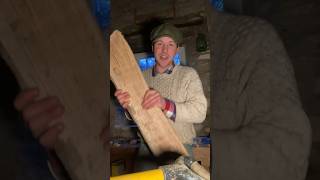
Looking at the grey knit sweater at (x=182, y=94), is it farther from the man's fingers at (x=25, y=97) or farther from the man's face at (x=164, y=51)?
the man's fingers at (x=25, y=97)

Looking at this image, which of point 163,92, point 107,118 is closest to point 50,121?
point 107,118

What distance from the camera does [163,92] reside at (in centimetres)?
60

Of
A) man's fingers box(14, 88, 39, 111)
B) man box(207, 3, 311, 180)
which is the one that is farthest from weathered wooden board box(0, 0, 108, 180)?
man box(207, 3, 311, 180)

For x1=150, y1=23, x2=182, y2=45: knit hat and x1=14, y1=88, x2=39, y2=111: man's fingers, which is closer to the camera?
x1=14, y1=88, x2=39, y2=111: man's fingers

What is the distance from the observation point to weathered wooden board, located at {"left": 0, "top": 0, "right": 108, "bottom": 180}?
45 cm

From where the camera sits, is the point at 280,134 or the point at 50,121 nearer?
the point at 50,121

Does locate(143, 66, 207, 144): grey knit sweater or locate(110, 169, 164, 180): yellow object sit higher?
locate(143, 66, 207, 144): grey knit sweater

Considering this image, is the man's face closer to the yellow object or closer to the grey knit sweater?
the grey knit sweater

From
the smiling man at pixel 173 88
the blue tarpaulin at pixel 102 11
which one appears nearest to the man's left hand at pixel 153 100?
the smiling man at pixel 173 88

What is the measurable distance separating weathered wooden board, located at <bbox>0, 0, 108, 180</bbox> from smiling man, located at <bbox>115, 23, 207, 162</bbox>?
0.09 metres

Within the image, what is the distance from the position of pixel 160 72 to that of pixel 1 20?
0.81 feet

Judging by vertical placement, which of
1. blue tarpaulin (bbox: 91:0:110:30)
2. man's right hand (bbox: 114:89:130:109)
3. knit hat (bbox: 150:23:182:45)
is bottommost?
man's right hand (bbox: 114:89:130:109)

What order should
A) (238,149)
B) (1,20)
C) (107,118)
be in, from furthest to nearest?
(238,149), (107,118), (1,20)

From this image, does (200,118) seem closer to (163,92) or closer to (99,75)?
(163,92)
